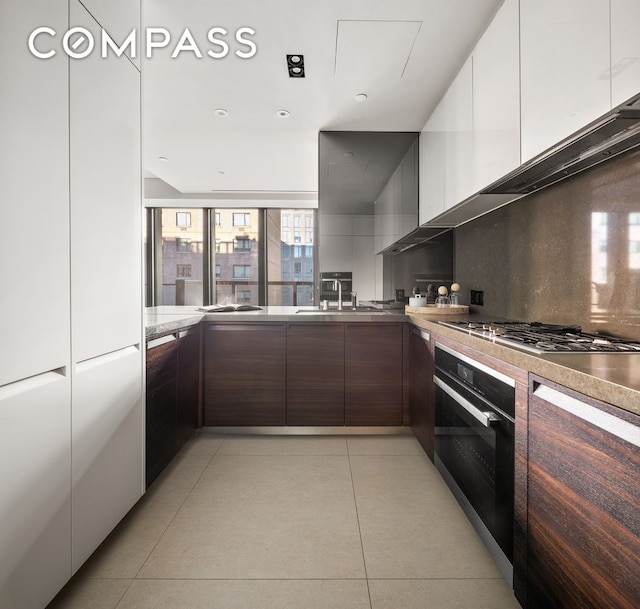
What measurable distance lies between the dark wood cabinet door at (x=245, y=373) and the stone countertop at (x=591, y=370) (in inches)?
67.7

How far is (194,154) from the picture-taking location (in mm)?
4078

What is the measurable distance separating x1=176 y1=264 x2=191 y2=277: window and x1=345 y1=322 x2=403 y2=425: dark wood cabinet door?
4.05 m

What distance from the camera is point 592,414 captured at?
0.87 metres

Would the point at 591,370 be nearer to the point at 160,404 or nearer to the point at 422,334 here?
the point at 422,334

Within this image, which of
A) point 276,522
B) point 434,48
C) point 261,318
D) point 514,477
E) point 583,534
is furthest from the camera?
point 261,318

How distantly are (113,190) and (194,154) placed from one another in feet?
9.16

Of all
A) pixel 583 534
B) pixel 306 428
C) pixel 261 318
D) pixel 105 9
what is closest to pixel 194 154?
pixel 261 318

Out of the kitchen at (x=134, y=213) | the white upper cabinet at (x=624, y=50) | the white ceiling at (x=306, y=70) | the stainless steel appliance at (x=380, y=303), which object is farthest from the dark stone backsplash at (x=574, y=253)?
the stainless steel appliance at (x=380, y=303)

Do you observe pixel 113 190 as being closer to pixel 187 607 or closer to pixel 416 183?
pixel 187 607

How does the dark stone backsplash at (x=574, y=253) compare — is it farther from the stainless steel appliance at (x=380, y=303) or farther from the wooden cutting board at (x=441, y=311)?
the stainless steel appliance at (x=380, y=303)

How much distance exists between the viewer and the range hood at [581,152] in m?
1.21

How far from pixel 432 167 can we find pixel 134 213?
6.62ft

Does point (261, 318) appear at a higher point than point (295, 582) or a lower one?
higher

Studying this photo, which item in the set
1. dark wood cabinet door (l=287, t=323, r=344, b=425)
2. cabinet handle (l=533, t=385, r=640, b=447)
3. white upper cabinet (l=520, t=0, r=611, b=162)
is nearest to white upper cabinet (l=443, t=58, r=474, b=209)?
white upper cabinet (l=520, t=0, r=611, b=162)
